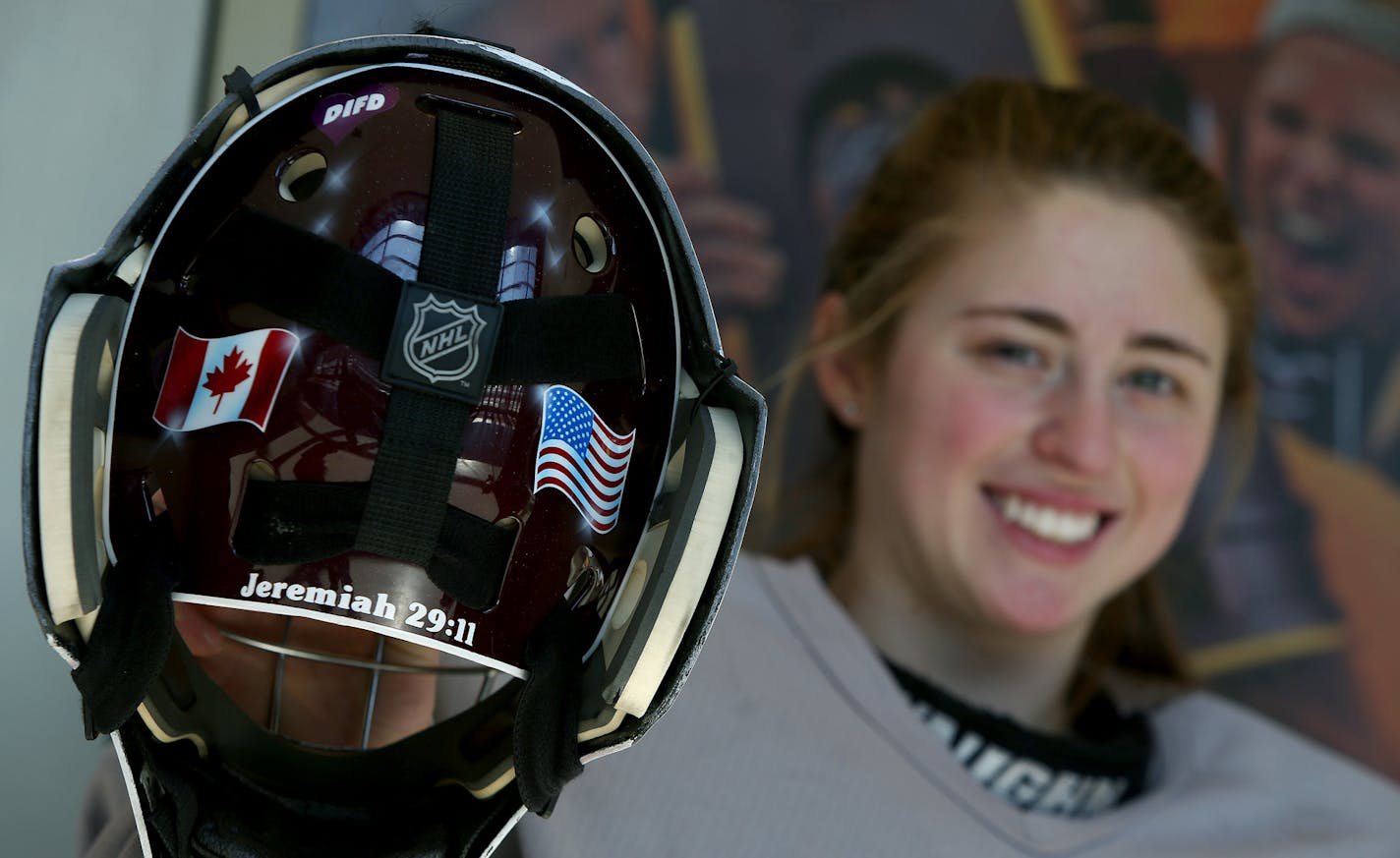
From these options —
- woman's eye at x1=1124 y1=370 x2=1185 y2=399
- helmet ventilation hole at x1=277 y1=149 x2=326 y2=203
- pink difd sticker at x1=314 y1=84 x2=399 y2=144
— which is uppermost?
pink difd sticker at x1=314 y1=84 x2=399 y2=144

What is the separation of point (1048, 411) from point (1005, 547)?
0.41 ft

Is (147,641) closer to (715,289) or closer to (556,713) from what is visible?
(556,713)

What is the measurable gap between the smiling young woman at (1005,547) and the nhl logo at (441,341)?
0.48 meters

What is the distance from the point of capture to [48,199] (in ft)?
3.98

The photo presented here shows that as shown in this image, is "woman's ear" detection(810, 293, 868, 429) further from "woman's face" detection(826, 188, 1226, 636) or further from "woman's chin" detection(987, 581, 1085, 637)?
"woman's chin" detection(987, 581, 1085, 637)

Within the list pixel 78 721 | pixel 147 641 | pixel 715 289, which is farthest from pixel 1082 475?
pixel 78 721

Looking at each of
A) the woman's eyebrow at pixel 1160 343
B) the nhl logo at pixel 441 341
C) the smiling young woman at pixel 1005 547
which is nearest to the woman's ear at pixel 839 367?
the smiling young woman at pixel 1005 547

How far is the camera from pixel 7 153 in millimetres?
1205

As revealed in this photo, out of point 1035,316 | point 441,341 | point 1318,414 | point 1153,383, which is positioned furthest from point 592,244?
point 1318,414

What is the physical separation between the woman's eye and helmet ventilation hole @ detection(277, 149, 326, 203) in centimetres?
78

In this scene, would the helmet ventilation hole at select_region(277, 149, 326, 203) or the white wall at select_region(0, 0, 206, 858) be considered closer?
the helmet ventilation hole at select_region(277, 149, 326, 203)

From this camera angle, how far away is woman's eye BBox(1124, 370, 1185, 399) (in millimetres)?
1197

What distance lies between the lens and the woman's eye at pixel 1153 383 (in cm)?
120

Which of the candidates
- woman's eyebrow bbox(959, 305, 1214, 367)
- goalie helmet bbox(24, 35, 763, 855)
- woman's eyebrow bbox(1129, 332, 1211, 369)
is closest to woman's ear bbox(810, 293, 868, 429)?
woman's eyebrow bbox(959, 305, 1214, 367)
